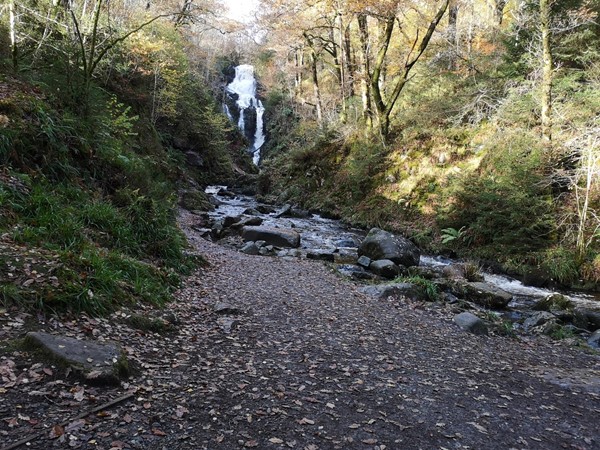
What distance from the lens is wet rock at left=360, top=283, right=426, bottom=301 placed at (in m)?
8.77

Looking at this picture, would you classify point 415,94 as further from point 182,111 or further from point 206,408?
point 206,408

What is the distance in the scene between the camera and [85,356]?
3754 millimetres

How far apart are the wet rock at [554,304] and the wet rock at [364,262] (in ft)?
14.7

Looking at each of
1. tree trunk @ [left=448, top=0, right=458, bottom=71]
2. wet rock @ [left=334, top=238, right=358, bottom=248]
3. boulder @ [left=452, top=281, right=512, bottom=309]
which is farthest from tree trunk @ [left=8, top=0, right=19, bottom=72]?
tree trunk @ [left=448, top=0, right=458, bottom=71]

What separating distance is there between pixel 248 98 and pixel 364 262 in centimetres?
3871

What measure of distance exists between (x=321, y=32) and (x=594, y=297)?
20.3 m

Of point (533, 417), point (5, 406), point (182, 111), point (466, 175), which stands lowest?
point (533, 417)

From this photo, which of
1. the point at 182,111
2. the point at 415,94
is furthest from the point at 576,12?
the point at 182,111

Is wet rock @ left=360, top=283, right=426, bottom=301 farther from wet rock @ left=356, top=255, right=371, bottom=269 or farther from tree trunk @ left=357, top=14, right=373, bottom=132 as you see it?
tree trunk @ left=357, top=14, right=373, bottom=132

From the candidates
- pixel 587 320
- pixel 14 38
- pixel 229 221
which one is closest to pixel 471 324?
pixel 587 320

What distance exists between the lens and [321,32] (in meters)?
23.6

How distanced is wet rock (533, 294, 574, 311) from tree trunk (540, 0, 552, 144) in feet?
18.0

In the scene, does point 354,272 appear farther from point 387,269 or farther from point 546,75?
point 546,75

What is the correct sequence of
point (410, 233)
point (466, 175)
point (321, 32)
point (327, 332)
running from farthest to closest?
1. point (321, 32)
2. point (410, 233)
3. point (466, 175)
4. point (327, 332)
